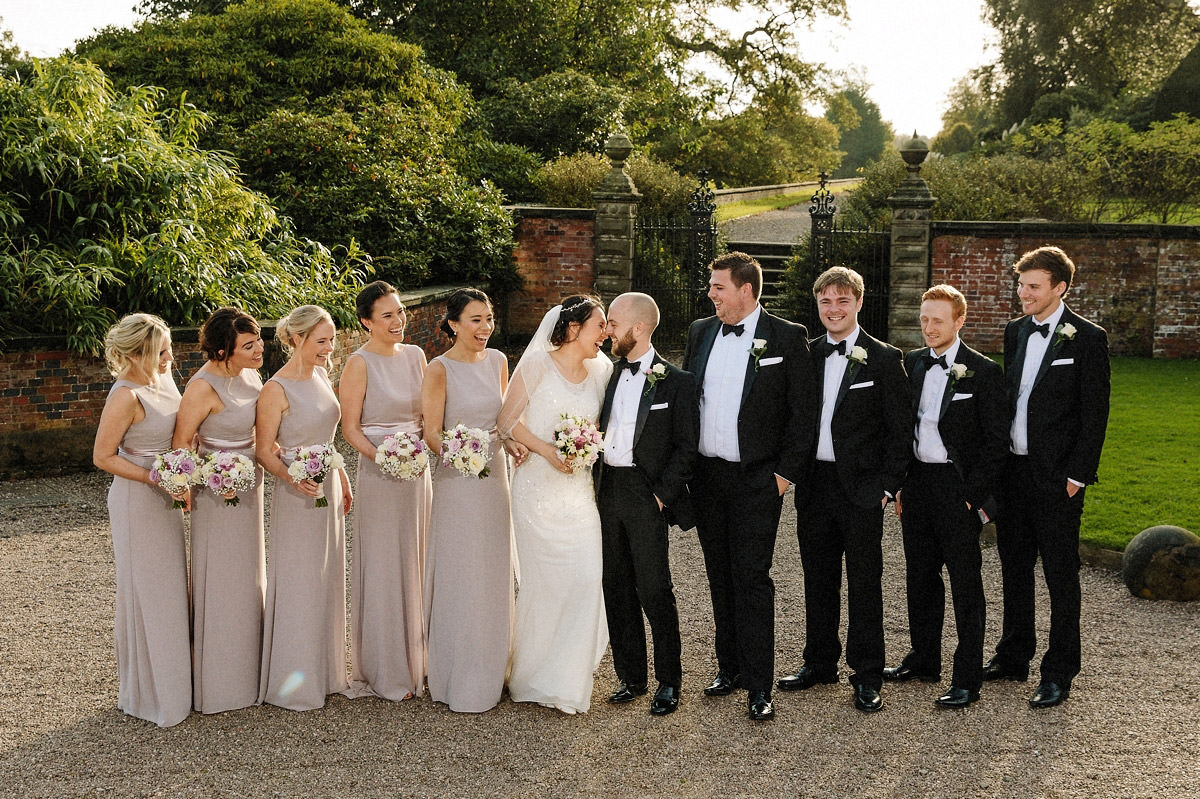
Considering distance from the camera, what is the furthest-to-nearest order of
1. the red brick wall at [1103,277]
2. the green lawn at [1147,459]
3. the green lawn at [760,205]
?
1. the green lawn at [760,205]
2. the red brick wall at [1103,277]
3. the green lawn at [1147,459]

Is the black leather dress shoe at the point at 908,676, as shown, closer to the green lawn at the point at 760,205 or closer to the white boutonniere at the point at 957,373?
the white boutonniere at the point at 957,373

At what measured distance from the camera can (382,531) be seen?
18.0ft

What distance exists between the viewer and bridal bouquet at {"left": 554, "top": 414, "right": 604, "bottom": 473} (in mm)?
5117

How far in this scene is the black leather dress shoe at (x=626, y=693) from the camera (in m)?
5.39

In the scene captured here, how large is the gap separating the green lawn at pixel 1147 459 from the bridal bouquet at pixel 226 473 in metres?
5.76

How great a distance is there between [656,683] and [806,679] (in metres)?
0.76

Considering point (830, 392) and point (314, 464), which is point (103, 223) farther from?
point (830, 392)

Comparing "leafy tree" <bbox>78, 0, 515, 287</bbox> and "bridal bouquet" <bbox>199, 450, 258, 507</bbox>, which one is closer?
"bridal bouquet" <bbox>199, 450, 258, 507</bbox>

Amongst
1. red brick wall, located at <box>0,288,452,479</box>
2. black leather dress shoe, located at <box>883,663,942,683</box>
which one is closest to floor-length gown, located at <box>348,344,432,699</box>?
black leather dress shoe, located at <box>883,663,942,683</box>

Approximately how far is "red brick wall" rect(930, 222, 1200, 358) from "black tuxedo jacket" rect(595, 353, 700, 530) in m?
12.3

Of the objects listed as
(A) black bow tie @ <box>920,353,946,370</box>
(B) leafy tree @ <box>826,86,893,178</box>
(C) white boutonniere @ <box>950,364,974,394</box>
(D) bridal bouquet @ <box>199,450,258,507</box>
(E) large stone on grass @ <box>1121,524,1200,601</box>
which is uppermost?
(B) leafy tree @ <box>826,86,893,178</box>

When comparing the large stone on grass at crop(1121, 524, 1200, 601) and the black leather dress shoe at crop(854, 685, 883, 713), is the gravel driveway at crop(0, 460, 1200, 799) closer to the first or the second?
the black leather dress shoe at crop(854, 685, 883, 713)

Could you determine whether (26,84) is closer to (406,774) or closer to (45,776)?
(45,776)

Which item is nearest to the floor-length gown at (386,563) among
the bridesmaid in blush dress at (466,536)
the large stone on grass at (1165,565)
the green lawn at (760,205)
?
the bridesmaid in blush dress at (466,536)
